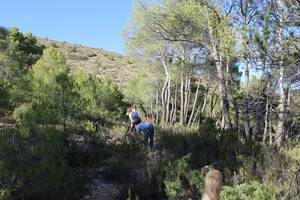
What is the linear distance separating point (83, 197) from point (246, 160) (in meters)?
3.33

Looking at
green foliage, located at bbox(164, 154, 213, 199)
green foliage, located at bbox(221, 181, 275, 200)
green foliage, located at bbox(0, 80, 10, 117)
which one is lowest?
green foliage, located at bbox(164, 154, 213, 199)

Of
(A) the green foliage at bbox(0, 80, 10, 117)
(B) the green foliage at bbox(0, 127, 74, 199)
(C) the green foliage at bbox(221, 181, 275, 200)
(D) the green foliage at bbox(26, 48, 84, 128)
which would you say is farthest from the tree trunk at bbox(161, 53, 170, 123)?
(C) the green foliage at bbox(221, 181, 275, 200)

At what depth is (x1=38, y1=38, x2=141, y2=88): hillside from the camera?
190ft

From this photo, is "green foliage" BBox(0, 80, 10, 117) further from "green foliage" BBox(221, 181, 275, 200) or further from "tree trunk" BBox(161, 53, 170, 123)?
"tree trunk" BBox(161, 53, 170, 123)

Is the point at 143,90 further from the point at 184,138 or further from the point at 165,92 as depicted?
the point at 184,138

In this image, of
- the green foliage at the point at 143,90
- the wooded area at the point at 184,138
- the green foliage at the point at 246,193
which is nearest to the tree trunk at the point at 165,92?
the green foliage at the point at 143,90

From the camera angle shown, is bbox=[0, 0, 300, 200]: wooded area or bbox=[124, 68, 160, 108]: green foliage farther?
bbox=[124, 68, 160, 108]: green foliage

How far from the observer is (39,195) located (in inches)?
289

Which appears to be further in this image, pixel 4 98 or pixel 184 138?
pixel 4 98

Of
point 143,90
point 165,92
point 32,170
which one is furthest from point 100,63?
point 32,170

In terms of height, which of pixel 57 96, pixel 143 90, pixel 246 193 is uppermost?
pixel 143 90

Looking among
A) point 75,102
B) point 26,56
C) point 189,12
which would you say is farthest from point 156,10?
point 26,56

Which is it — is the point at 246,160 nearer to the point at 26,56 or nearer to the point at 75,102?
the point at 75,102

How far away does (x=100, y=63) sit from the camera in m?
63.4
